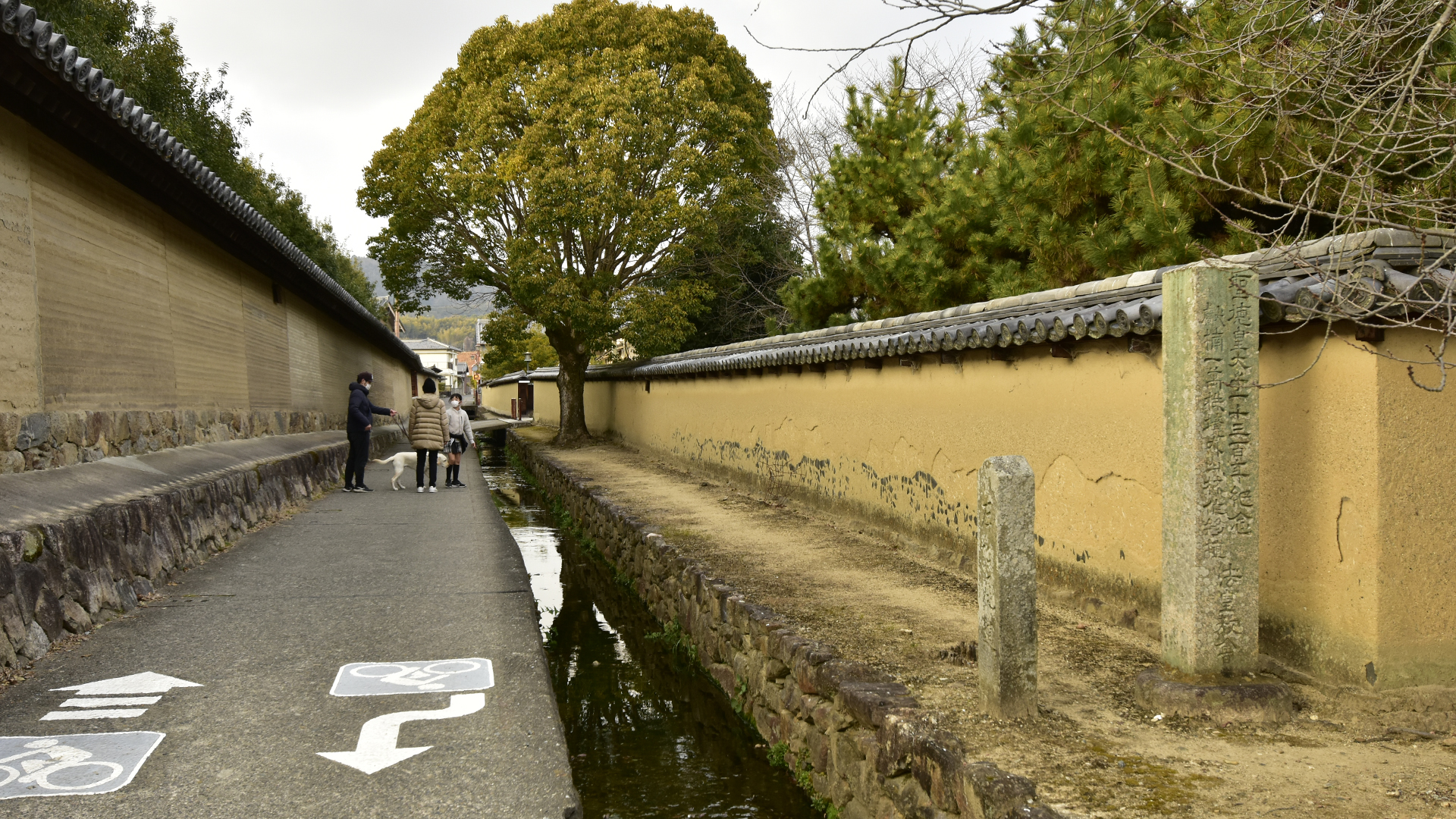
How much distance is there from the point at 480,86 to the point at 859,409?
14.2m

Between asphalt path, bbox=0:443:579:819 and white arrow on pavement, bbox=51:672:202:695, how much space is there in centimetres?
A: 1

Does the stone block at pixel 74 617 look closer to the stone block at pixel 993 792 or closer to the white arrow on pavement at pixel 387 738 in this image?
the white arrow on pavement at pixel 387 738

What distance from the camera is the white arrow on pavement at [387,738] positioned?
4.02 metres

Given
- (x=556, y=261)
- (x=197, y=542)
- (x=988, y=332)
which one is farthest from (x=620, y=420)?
(x=988, y=332)

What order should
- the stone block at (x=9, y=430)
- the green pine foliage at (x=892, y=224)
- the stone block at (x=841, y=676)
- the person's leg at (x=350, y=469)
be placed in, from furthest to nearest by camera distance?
the person's leg at (x=350, y=469) < the green pine foliage at (x=892, y=224) < the stone block at (x=9, y=430) < the stone block at (x=841, y=676)

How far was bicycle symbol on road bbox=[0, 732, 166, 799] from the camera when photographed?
360 cm

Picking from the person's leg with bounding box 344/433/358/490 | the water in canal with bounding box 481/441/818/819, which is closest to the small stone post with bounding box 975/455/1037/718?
the water in canal with bounding box 481/441/818/819

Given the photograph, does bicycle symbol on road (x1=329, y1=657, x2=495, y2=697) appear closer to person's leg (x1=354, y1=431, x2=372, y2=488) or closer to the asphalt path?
the asphalt path

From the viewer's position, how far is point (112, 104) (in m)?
6.47

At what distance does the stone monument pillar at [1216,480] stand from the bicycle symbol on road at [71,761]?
4456 mm

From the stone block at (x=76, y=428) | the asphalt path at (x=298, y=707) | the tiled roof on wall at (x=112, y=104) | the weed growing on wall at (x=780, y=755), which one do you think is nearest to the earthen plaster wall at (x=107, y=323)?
the stone block at (x=76, y=428)

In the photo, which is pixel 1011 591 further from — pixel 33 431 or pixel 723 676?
pixel 33 431

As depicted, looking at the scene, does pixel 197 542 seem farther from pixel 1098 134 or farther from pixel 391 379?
pixel 391 379

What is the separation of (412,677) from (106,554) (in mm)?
2589
